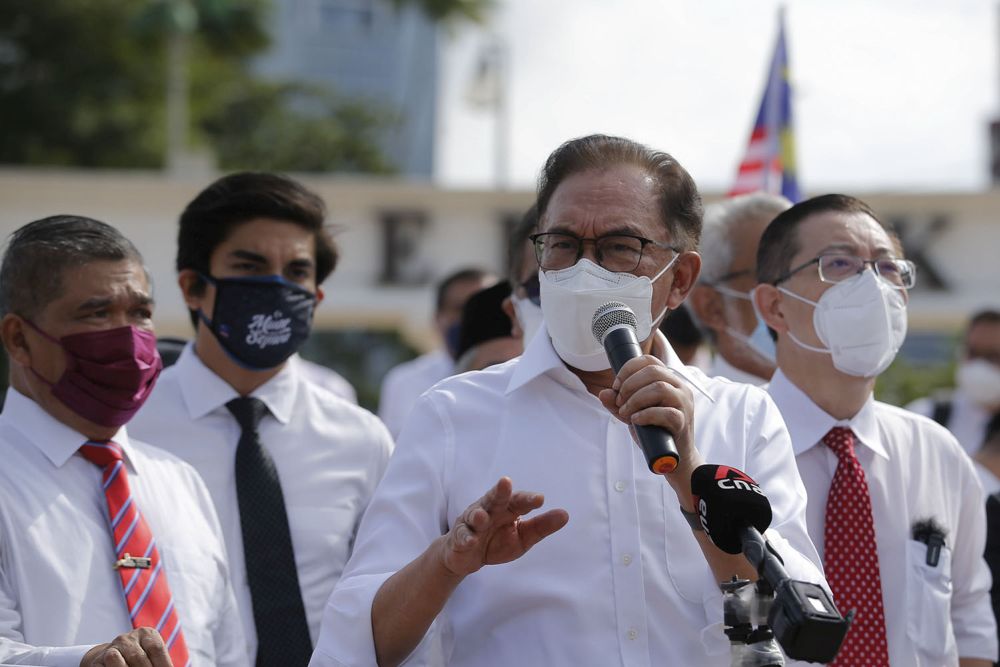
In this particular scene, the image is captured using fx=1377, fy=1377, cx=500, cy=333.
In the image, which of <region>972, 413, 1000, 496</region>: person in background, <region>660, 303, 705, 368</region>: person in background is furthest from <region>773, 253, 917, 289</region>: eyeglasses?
<region>972, 413, 1000, 496</region>: person in background

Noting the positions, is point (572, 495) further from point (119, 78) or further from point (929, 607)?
point (119, 78)

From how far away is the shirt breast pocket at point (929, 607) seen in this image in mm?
3791

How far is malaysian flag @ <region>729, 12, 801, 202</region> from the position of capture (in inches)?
283

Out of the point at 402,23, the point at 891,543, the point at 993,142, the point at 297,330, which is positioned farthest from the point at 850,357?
the point at 402,23

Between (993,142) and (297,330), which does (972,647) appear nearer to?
(297,330)

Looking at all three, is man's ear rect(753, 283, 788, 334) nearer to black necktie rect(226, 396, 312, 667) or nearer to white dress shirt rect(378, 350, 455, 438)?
black necktie rect(226, 396, 312, 667)

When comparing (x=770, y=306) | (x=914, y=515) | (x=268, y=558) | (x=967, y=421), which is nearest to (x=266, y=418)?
(x=268, y=558)

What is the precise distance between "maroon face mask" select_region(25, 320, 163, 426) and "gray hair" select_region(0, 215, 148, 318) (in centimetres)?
8

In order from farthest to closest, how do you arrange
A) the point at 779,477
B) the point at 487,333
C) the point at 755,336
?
1. the point at 487,333
2. the point at 755,336
3. the point at 779,477

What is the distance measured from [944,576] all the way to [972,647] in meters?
0.36

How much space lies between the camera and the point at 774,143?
728 cm

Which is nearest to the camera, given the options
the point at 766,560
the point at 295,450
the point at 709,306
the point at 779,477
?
the point at 766,560

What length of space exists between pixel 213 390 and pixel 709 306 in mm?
1872

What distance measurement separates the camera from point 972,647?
4.08m
